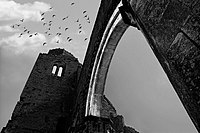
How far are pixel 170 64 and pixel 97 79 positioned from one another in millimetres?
3611

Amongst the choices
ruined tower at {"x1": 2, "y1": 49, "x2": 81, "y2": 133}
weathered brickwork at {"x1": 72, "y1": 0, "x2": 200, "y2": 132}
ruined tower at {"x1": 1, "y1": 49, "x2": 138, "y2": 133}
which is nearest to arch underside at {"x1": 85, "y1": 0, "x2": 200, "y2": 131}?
weathered brickwork at {"x1": 72, "y1": 0, "x2": 200, "y2": 132}

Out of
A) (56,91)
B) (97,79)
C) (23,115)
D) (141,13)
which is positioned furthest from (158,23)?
(56,91)

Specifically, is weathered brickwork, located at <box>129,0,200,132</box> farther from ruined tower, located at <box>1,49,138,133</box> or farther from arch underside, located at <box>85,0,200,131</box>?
ruined tower, located at <box>1,49,138,133</box>

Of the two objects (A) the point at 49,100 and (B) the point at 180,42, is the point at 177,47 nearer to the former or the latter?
(B) the point at 180,42

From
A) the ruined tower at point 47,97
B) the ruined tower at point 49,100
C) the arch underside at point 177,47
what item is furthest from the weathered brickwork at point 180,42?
the ruined tower at point 47,97

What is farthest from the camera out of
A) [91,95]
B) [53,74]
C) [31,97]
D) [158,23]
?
[53,74]

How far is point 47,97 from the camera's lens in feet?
29.0

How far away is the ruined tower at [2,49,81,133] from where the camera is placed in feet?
25.5

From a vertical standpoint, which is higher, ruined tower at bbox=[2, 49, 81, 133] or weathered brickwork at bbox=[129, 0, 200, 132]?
ruined tower at bbox=[2, 49, 81, 133]

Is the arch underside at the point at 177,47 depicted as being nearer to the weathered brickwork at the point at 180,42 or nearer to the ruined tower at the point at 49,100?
the weathered brickwork at the point at 180,42

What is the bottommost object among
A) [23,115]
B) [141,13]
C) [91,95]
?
[141,13]

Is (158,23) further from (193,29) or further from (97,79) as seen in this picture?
(97,79)

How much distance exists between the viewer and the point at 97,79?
468 centimetres

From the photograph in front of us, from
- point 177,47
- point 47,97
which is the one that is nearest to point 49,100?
point 47,97
